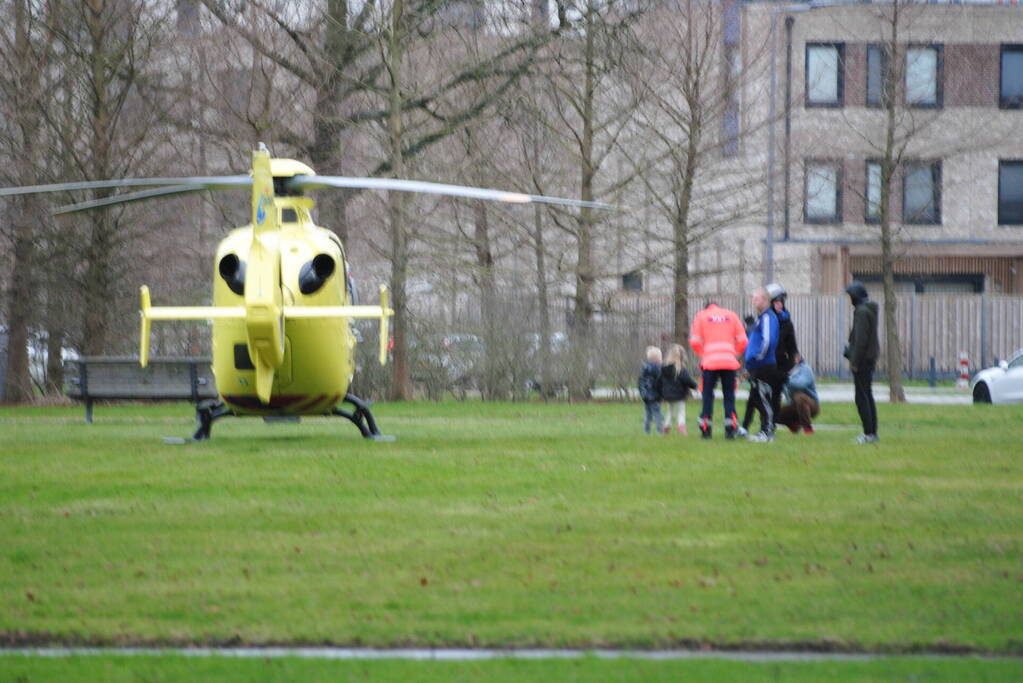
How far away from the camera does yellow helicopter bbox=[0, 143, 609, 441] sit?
17188mm

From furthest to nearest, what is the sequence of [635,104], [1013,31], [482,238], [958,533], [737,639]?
[1013,31]
[482,238]
[635,104]
[958,533]
[737,639]

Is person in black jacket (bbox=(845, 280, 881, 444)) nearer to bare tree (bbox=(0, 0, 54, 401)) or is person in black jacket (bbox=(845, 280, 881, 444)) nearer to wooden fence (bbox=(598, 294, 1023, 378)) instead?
bare tree (bbox=(0, 0, 54, 401))

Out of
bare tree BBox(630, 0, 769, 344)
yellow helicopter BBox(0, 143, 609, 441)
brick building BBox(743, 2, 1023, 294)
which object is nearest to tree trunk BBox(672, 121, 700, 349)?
bare tree BBox(630, 0, 769, 344)

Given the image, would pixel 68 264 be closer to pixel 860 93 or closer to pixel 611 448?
pixel 611 448

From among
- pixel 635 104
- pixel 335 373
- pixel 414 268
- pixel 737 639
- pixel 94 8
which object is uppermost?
pixel 94 8

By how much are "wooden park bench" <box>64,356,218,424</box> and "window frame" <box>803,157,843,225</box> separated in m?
15.9

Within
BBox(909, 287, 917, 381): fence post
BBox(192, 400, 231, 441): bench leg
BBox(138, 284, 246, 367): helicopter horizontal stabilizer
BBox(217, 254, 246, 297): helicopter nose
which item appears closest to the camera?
BBox(138, 284, 246, 367): helicopter horizontal stabilizer

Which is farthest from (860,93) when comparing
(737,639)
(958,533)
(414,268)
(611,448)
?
(737,639)

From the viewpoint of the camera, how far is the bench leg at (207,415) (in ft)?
66.5

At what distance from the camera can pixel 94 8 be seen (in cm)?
3316

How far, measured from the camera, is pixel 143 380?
25.6m

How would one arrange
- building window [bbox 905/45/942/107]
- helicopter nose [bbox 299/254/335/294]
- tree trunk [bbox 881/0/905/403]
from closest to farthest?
helicopter nose [bbox 299/254/335/294] < tree trunk [bbox 881/0/905/403] < building window [bbox 905/45/942/107]

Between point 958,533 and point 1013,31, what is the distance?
135 feet

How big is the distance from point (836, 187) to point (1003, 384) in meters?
14.3
